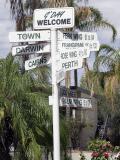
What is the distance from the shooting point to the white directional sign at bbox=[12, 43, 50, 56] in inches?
312

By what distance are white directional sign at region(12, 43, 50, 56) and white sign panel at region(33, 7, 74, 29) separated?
0.33 metres

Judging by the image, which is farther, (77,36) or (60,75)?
(77,36)

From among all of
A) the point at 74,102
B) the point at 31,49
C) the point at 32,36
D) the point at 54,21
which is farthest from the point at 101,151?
the point at 54,21

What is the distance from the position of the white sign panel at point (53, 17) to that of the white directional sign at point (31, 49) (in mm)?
332

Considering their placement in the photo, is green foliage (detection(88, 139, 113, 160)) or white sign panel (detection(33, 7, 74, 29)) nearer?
white sign panel (detection(33, 7, 74, 29))

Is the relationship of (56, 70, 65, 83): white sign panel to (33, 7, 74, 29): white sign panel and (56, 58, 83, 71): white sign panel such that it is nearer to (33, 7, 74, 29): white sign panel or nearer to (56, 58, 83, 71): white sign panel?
(56, 58, 83, 71): white sign panel

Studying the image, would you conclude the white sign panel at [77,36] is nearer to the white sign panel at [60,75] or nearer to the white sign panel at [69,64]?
the white sign panel at [69,64]

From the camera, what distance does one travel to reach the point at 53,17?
306 inches

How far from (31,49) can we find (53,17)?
60cm

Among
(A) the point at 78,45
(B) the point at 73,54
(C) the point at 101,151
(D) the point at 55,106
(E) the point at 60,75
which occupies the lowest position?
(C) the point at 101,151

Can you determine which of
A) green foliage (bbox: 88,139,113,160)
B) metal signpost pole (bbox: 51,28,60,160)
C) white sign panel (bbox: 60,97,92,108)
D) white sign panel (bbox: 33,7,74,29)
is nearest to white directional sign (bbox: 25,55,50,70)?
metal signpost pole (bbox: 51,28,60,160)

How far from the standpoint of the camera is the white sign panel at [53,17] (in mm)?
7723

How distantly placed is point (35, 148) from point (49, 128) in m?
0.76

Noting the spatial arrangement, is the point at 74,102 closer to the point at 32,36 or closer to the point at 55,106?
the point at 55,106
